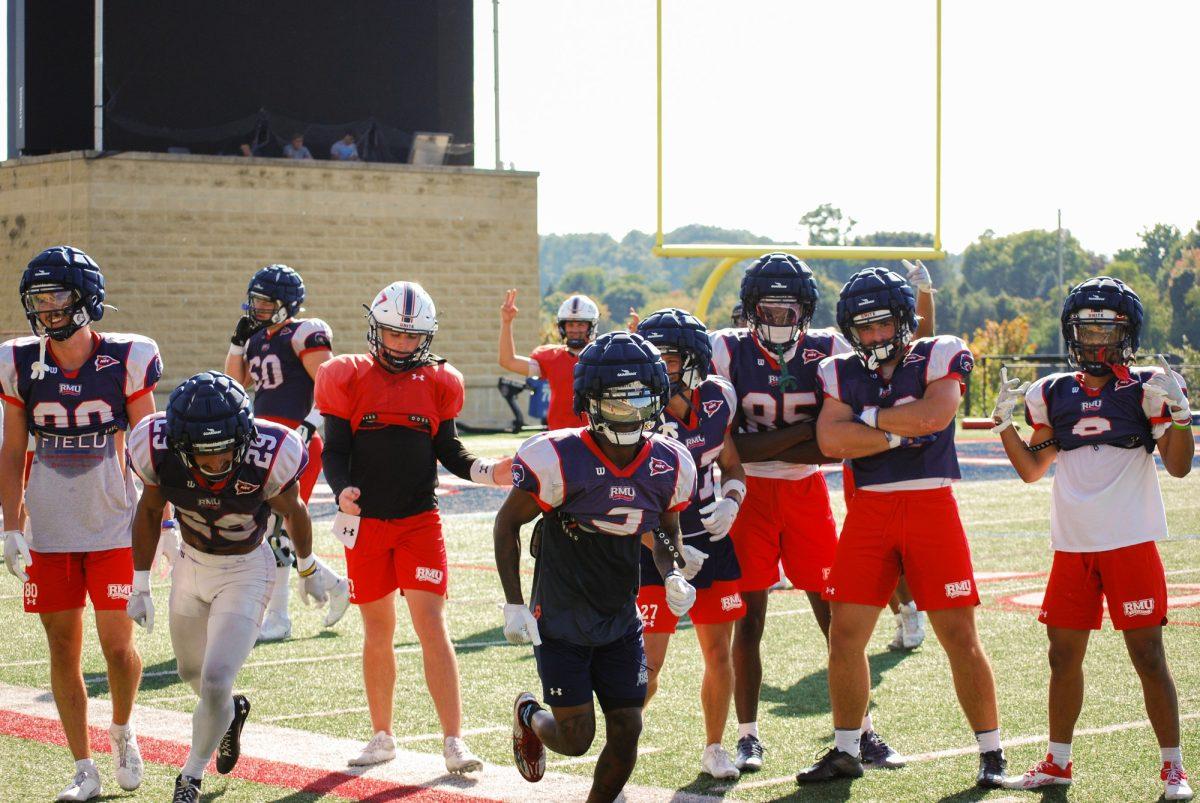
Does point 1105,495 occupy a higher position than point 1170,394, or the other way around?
point 1170,394

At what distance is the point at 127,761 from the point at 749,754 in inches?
94.7

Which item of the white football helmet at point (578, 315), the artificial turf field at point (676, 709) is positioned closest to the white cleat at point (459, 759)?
the artificial turf field at point (676, 709)

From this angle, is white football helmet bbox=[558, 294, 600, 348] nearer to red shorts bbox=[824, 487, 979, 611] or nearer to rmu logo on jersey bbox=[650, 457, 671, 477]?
red shorts bbox=[824, 487, 979, 611]

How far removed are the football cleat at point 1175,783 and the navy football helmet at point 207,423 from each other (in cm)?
348

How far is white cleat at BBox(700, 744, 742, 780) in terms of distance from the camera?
600 centimetres

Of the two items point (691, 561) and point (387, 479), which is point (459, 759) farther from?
point (691, 561)

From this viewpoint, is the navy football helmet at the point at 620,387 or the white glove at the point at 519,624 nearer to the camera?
the white glove at the point at 519,624

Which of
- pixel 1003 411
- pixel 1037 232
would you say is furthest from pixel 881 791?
pixel 1037 232

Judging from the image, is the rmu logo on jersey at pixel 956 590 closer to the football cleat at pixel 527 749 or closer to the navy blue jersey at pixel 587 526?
the navy blue jersey at pixel 587 526

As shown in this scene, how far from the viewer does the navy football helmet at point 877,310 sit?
5988 millimetres

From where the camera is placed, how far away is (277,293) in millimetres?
8672

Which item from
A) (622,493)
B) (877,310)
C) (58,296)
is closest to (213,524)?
(58,296)

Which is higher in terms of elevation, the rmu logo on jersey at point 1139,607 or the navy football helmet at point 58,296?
the navy football helmet at point 58,296

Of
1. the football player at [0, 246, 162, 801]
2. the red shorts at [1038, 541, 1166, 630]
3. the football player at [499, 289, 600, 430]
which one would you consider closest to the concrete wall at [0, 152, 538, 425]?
the football player at [499, 289, 600, 430]
